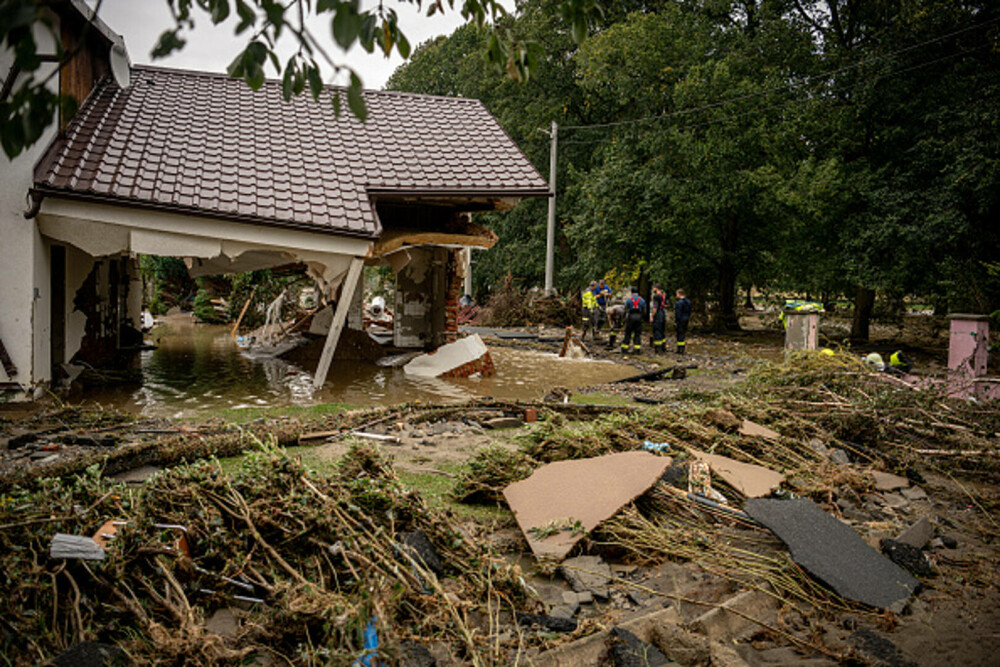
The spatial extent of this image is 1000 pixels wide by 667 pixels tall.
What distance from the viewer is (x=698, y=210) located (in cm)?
2311

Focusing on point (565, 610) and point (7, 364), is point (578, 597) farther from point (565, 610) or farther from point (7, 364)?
point (7, 364)

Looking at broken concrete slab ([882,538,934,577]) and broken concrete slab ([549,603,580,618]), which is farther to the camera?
broken concrete slab ([882,538,934,577])

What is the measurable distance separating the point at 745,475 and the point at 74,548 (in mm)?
4986

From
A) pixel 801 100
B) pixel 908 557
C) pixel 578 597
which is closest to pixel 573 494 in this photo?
pixel 578 597

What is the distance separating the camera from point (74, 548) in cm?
321

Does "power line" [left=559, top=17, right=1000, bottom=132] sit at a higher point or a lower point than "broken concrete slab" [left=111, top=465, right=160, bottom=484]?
higher

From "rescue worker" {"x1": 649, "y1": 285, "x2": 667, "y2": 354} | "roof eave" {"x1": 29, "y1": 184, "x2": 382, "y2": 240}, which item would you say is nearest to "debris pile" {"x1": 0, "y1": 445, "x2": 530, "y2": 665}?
"roof eave" {"x1": 29, "y1": 184, "x2": 382, "y2": 240}

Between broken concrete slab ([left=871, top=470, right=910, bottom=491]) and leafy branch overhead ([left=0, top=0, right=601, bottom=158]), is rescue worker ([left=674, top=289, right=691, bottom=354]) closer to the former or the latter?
broken concrete slab ([left=871, top=470, right=910, bottom=491])

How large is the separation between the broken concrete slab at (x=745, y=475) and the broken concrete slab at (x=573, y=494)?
0.74 meters

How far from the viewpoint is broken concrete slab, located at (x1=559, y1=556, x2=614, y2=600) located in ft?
13.2

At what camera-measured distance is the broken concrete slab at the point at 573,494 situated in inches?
177

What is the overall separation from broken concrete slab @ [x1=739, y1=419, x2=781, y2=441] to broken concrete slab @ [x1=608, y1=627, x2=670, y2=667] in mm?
3946

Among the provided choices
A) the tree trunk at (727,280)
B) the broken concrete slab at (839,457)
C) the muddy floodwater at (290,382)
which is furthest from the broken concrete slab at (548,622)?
the tree trunk at (727,280)

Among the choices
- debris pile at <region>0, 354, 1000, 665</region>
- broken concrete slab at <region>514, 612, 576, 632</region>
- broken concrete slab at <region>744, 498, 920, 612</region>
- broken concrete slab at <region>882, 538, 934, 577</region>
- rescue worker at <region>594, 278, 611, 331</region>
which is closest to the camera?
debris pile at <region>0, 354, 1000, 665</region>
